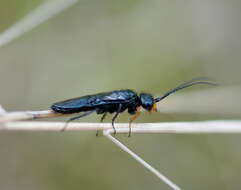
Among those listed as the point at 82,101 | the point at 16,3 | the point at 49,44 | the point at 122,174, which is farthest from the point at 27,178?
the point at 16,3

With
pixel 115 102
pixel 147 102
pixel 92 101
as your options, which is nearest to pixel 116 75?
pixel 115 102

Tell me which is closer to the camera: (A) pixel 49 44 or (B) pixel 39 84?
(B) pixel 39 84

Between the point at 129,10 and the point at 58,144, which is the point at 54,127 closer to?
the point at 58,144

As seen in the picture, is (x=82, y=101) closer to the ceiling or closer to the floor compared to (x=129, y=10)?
closer to the floor

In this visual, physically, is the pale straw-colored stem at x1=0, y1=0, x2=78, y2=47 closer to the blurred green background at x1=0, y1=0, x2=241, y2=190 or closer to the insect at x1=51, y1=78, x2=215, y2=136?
the insect at x1=51, y1=78, x2=215, y2=136

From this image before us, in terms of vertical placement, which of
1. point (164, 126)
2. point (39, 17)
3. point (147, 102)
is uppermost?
point (39, 17)

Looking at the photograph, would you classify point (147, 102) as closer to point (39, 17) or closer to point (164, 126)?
point (164, 126)

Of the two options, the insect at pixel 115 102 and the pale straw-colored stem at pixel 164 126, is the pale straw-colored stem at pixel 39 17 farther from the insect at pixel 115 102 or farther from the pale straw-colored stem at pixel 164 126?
the pale straw-colored stem at pixel 164 126

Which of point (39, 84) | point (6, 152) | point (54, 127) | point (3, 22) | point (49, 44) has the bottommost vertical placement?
point (6, 152)
